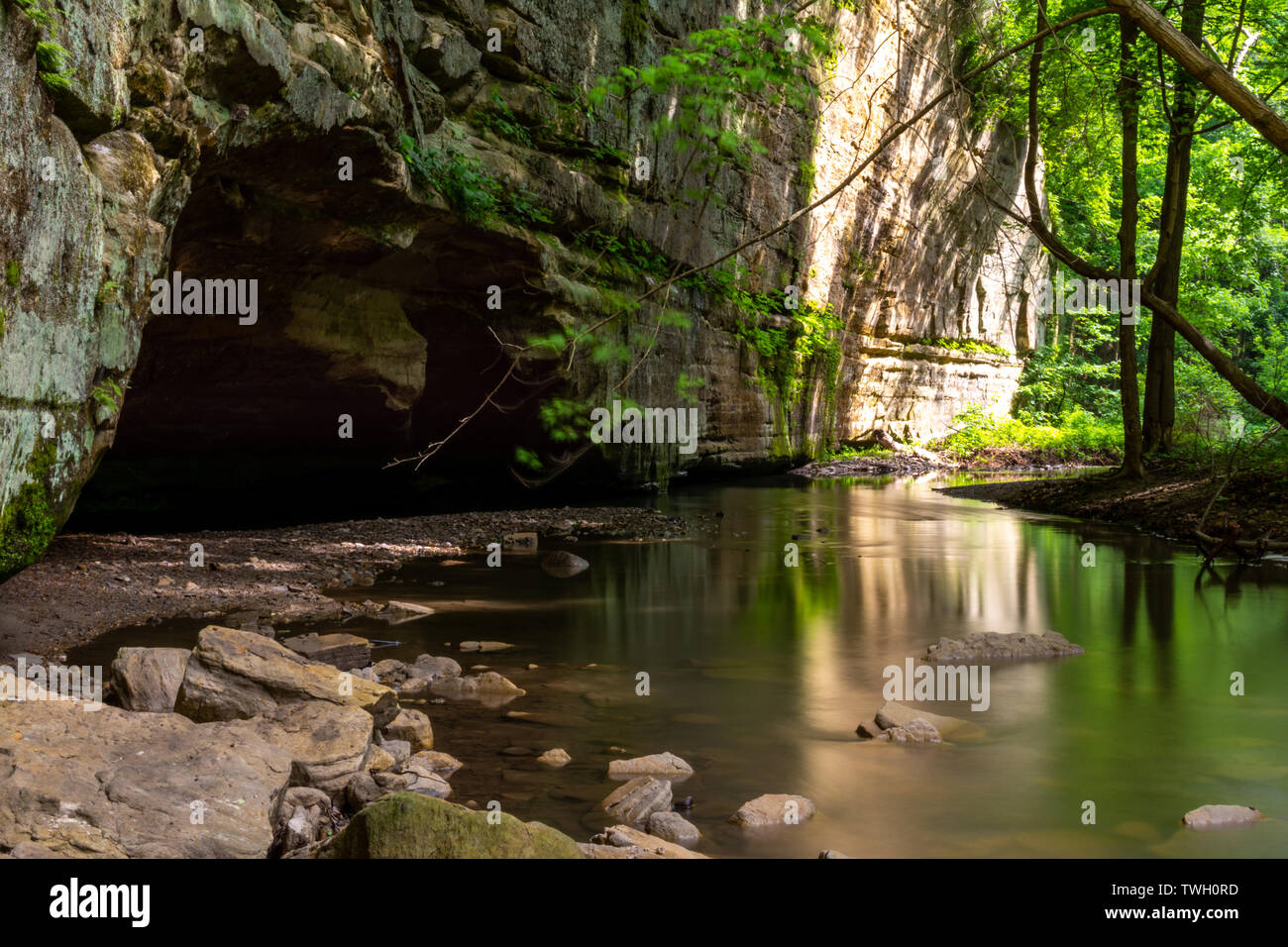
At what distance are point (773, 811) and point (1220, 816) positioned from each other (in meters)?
2.07

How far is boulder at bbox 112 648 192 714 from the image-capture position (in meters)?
5.45

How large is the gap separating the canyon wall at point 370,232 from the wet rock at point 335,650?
1849mm

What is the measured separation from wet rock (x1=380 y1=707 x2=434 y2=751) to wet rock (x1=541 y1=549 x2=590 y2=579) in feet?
19.8

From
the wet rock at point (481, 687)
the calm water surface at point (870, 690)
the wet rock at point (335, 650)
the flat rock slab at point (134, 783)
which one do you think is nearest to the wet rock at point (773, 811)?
the calm water surface at point (870, 690)

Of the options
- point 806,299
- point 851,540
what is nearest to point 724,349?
point 806,299

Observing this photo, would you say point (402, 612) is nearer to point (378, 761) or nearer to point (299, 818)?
point (378, 761)

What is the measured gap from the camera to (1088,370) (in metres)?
42.9

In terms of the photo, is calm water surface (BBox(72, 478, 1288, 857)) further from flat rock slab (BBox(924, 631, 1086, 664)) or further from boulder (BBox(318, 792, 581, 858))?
boulder (BBox(318, 792, 581, 858))

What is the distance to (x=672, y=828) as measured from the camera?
443 cm

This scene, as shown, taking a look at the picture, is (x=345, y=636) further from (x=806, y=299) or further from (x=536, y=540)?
(x=806, y=299)

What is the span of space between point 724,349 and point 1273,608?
15.3 meters

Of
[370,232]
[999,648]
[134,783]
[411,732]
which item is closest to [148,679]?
[411,732]

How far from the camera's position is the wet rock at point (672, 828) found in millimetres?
4387

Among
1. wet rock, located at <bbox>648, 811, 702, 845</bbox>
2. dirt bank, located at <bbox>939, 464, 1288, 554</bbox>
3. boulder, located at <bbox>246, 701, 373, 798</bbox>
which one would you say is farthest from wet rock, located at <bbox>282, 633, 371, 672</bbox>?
dirt bank, located at <bbox>939, 464, 1288, 554</bbox>
